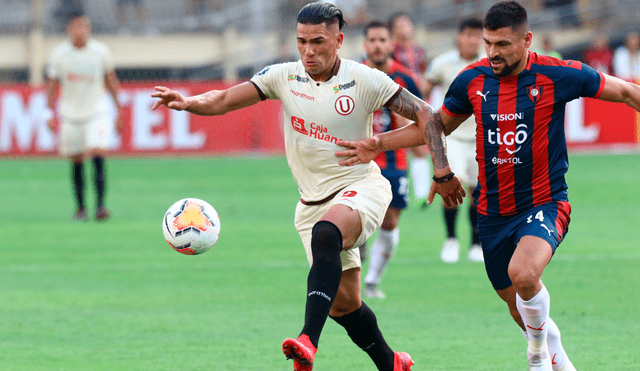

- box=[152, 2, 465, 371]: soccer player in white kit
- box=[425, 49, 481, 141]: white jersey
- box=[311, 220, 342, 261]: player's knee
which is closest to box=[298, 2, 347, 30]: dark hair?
box=[152, 2, 465, 371]: soccer player in white kit

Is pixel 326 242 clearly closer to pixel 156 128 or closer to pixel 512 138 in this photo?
pixel 512 138

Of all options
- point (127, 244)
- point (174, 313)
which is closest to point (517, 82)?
point (174, 313)

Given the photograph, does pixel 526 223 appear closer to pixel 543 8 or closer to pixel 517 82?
pixel 517 82

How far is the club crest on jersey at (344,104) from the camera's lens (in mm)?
5363

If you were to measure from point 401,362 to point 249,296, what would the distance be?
292 cm

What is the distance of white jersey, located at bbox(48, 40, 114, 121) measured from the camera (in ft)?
44.4

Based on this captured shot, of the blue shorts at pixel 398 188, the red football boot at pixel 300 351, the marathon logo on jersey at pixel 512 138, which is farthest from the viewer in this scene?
the blue shorts at pixel 398 188

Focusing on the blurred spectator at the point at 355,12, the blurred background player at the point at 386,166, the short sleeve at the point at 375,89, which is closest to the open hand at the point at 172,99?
the short sleeve at the point at 375,89

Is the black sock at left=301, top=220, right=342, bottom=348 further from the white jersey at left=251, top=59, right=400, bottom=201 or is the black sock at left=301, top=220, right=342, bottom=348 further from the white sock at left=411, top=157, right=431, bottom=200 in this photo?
the white sock at left=411, top=157, right=431, bottom=200

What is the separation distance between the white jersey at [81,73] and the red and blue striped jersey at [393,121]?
5.91 meters

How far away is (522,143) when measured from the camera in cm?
510

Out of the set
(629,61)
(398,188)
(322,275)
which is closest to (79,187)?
(398,188)

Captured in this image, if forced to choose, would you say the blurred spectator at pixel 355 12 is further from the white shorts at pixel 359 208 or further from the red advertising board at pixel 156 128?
the white shorts at pixel 359 208

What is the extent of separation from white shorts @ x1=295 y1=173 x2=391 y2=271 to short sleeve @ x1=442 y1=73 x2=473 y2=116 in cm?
58
